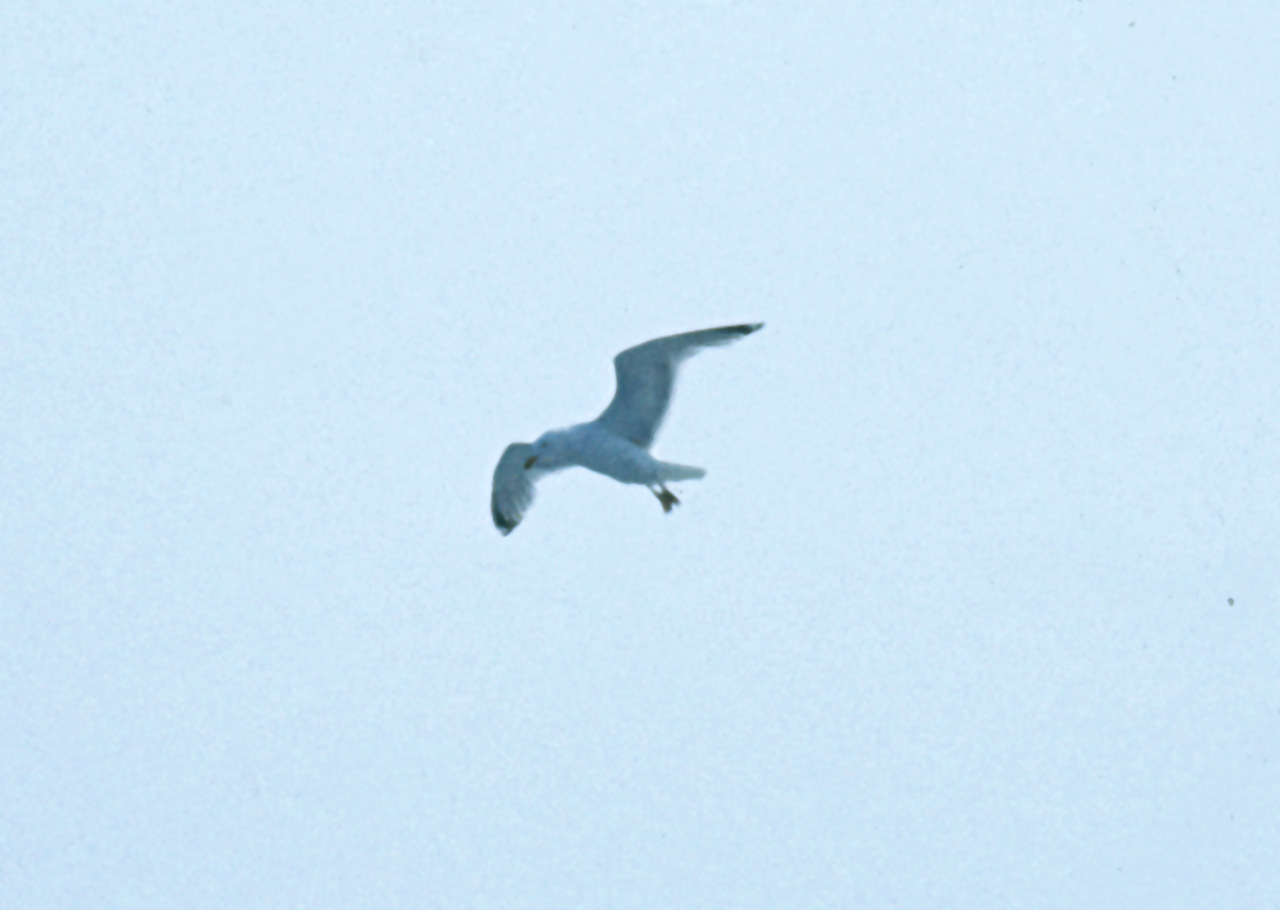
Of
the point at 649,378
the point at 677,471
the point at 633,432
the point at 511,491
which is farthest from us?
the point at 511,491

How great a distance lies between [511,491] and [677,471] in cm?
127

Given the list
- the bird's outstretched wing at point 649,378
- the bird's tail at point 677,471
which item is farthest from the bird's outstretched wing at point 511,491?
the bird's tail at point 677,471

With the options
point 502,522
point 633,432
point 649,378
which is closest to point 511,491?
point 502,522

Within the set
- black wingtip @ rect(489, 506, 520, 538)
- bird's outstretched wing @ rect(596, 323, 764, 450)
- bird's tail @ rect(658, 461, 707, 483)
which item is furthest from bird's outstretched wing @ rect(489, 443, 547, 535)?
bird's tail @ rect(658, 461, 707, 483)

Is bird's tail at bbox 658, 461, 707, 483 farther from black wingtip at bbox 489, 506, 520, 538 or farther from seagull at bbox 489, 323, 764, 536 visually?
black wingtip at bbox 489, 506, 520, 538

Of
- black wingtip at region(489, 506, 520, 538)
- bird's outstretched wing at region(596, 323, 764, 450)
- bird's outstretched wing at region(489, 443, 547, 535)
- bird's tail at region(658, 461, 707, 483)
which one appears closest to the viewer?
bird's outstretched wing at region(596, 323, 764, 450)

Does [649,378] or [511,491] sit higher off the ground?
[649,378]

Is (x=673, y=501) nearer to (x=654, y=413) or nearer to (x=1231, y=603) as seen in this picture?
(x=654, y=413)

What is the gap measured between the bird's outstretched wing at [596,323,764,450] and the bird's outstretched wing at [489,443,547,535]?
62 cm

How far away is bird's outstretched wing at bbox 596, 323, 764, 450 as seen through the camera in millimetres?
9492

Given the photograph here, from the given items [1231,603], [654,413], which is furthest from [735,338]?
[1231,603]

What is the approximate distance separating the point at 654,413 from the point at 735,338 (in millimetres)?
768

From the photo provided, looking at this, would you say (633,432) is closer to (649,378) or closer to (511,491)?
(649,378)

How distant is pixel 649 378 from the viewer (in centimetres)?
973
